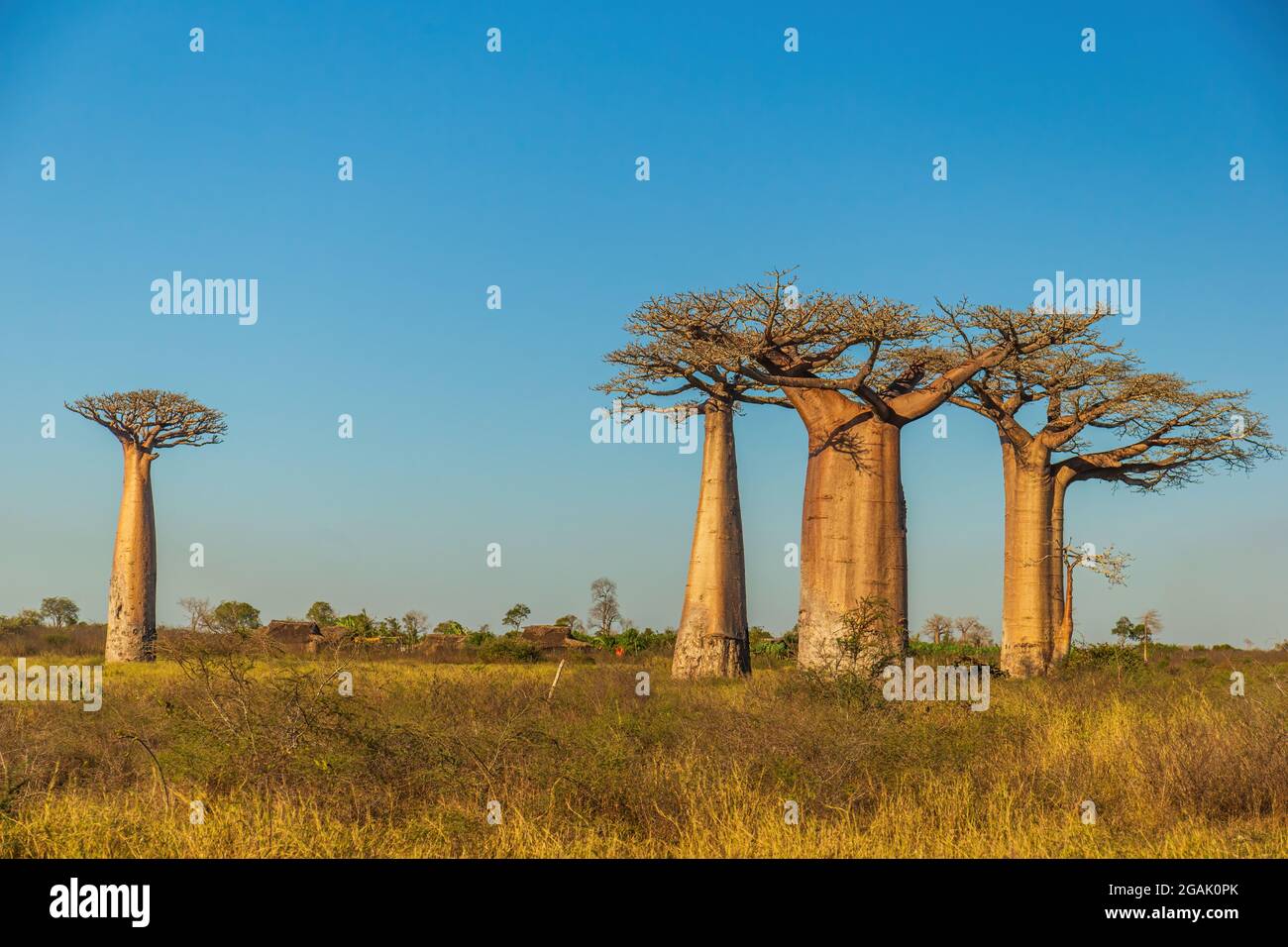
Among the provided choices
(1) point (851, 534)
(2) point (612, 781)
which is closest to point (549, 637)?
(1) point (851, 534)

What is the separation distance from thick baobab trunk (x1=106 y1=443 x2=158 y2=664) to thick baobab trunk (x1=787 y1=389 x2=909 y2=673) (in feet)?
50.1

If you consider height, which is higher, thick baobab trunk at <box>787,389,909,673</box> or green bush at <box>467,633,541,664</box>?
thick baobab trunk at <box>787,389,909,673</box>

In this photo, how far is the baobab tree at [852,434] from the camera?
13.4 meters

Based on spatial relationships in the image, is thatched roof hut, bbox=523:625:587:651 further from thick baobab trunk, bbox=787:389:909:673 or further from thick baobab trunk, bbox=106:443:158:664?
thick baobab trunk, bbox=787:389:909:673

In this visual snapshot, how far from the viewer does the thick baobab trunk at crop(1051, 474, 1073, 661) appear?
1933cm

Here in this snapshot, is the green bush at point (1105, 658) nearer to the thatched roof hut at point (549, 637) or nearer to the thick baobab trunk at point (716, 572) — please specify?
the thick baobab trunk at point (716, 572)

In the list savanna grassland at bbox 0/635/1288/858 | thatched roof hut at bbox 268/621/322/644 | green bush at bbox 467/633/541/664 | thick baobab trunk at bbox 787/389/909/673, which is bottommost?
green bush at bbox 467/633/541/664

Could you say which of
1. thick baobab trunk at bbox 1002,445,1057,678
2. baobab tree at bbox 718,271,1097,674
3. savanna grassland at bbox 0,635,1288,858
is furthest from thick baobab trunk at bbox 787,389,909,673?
thick baobab trunk at bbox 1002,445,1057,678

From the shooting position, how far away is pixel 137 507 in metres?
23.7

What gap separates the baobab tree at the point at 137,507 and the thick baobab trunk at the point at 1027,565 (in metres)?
16.1

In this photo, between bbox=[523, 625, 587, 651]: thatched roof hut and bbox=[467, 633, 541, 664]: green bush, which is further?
bbox=[523, 625, 587, 651]: thatched roof hut

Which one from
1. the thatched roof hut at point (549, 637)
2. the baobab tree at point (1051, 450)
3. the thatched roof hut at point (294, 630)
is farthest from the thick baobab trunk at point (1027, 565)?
the thatched roof hut at point (294, 630)

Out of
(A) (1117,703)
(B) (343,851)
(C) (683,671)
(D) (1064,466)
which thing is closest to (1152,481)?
(D) (1064,466)
